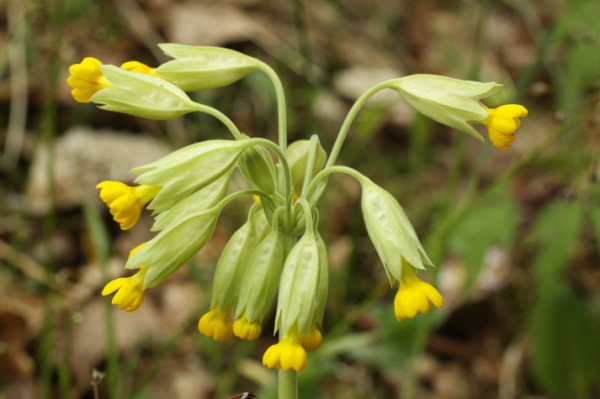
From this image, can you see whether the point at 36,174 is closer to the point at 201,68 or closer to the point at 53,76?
the point at 53,76

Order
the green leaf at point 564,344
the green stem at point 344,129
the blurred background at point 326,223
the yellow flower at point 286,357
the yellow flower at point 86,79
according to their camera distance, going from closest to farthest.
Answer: the yellow flower at point 286,357
the green stem at point 344,129
the yellow flower at point 86,79
the blurred background at point 326,223
the green leaf at point 564,344

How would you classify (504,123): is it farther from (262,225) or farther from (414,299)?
(262,225)

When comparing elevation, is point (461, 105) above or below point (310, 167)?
above

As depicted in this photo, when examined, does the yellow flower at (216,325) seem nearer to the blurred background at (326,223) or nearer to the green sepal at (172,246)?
the green sepal at (172,246)

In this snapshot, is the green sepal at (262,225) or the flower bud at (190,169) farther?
the green sepal at (262,225)

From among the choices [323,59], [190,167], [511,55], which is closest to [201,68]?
[190,167]

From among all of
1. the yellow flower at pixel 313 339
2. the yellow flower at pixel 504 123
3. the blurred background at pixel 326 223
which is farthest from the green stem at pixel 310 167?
the blurred background at pixel 326 223

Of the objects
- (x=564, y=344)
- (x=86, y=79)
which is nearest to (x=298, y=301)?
(x=86, y=79)
